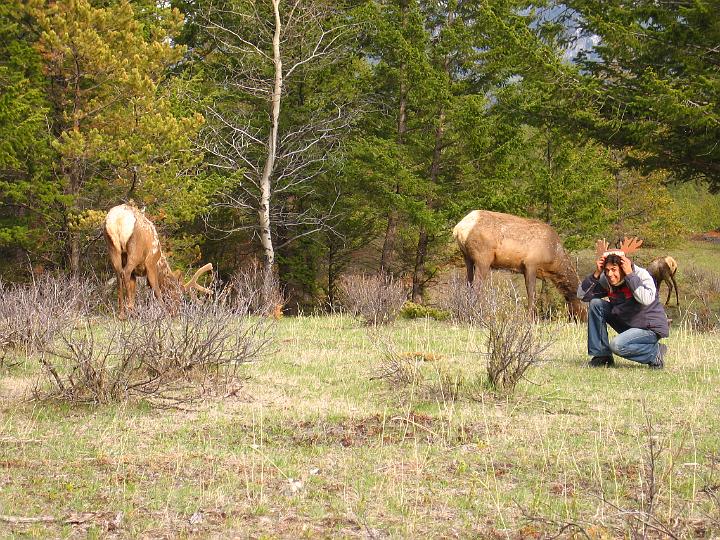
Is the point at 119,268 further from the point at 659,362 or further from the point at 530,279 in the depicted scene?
the point at 659,362

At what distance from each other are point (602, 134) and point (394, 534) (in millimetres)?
13239

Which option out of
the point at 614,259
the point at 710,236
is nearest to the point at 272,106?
the point at 614,259

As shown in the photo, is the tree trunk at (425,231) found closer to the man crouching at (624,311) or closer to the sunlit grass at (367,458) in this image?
the man crouching at (624,311)

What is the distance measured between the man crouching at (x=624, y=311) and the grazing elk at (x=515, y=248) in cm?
640

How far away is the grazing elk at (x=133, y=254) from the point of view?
46.0ft

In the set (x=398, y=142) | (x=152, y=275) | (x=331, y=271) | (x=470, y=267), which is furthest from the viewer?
(x=331, y=271)

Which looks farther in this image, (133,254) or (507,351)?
(133,254)

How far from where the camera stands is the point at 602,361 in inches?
365

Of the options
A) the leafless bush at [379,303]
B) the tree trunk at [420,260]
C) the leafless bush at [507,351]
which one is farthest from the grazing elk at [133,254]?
the tree trunk at [420,260]

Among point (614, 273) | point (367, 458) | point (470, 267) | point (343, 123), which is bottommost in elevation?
point (367, 458)

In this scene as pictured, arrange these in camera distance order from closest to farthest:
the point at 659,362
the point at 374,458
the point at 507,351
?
the point at 374,458 → the point at 507,351 → the point at 659,362

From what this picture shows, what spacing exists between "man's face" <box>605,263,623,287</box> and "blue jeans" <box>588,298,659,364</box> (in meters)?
0.43

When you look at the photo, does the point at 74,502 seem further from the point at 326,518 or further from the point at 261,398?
the point at 261,398

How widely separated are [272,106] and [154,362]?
15.2 m
